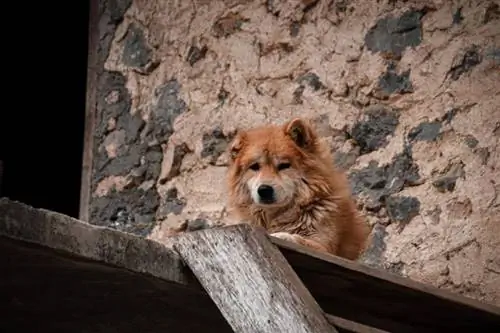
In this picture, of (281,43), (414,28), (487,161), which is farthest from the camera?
(281,43)

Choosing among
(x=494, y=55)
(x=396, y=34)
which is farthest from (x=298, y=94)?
(x=494, y=55)

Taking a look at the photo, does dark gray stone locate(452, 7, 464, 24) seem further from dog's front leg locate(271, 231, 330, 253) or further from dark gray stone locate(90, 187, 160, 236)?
dark gray stone locate(90, 187, 160, 236)

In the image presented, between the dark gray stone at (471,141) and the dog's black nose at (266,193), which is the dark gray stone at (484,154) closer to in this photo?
the dark gray stone at (471,141)

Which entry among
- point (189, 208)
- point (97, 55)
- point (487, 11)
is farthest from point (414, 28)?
point (97, 55)

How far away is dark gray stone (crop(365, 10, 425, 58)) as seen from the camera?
6.23 m

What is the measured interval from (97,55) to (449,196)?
2241 millimetres

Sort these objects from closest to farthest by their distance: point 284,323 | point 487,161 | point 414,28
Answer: point 284,323 < point 487,161 < point 414,28

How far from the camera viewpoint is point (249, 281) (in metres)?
4.15

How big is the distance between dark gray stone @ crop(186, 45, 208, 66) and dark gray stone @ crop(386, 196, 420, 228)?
135 centimetres

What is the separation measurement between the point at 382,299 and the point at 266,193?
1015 millimetres

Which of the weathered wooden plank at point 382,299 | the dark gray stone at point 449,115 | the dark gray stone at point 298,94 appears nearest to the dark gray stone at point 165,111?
the dark gray stone at point 298,94

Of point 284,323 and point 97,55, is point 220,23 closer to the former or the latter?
point 97,55

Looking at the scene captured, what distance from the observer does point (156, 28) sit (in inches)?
281

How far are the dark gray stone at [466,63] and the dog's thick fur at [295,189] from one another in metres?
0.64
